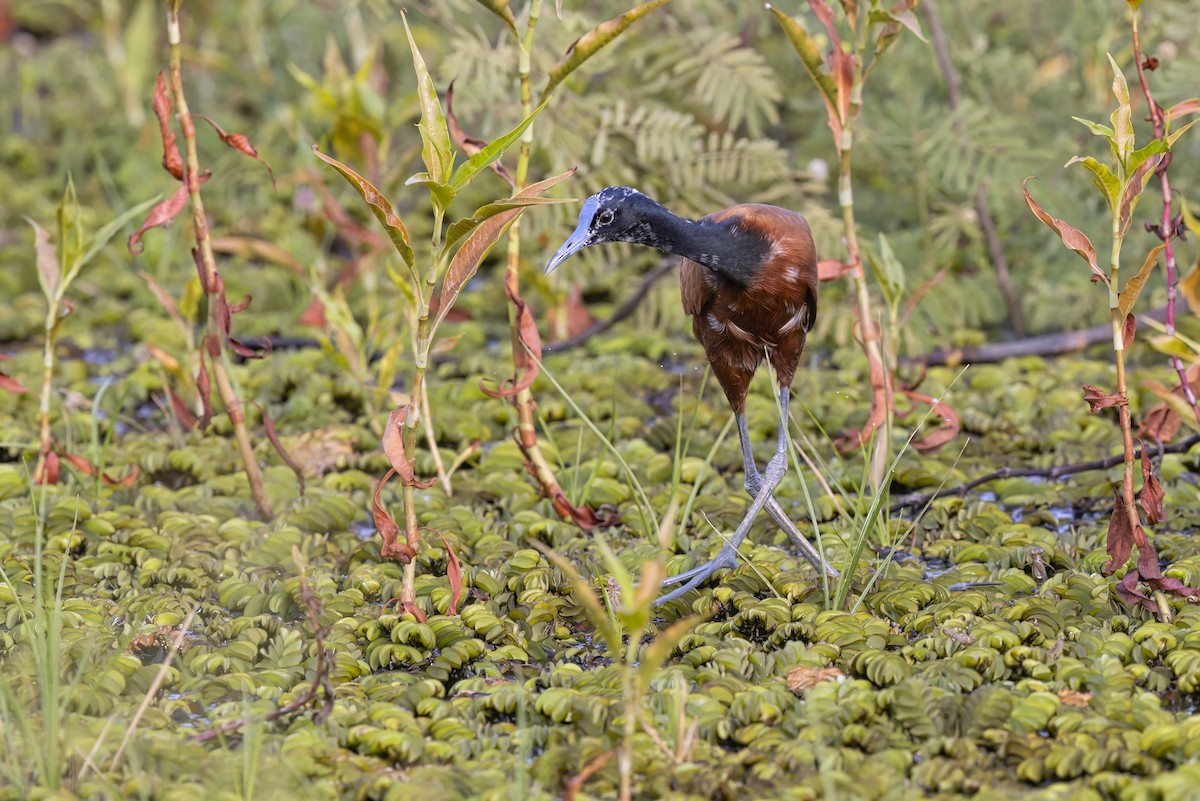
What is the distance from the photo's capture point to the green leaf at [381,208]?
2395 millimetres

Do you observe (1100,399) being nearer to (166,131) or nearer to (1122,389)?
(1122,389)

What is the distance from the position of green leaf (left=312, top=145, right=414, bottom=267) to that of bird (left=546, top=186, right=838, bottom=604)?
1.03 ft

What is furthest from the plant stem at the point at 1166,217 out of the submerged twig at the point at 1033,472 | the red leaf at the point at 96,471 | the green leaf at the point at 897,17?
the red leaf at the point at 96,471

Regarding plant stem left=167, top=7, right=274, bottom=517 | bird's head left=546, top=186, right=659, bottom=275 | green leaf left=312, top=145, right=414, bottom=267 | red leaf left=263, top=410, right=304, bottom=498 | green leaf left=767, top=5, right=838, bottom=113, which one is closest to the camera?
green leaf left=312, top=145, right=414, bottom=267

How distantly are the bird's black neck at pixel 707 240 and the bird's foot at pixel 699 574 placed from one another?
2.05ft

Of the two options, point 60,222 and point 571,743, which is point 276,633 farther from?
point 60,222

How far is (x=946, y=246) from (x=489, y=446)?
2114 millimetres

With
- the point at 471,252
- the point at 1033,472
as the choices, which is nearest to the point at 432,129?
the point at 471,252

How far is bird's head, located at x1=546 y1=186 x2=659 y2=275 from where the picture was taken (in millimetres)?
2635

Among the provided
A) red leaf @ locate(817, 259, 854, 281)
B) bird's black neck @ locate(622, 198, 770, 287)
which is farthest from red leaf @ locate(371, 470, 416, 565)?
red leaf @ locate(817, 259, 854, 281)

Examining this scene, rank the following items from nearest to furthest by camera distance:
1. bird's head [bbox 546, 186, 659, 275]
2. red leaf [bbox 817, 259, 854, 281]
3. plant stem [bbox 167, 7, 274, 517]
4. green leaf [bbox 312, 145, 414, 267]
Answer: green leaf [bbox 312, 145, 414, 267]
bird's head [bbox 546, 186, 659, 275]
plant stem [bbox 167, 7, 274, 517]
red leaf [bbox 817, 259, 854, 281]

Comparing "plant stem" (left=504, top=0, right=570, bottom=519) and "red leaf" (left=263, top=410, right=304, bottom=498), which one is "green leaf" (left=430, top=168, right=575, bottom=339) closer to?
"plant stem" (left=504, top=0, right=570, bottom=519)

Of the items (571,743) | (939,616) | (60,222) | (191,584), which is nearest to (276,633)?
(191,584)

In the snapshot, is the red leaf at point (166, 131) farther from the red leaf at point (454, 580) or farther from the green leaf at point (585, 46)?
the red leaf at point (454, 580)
